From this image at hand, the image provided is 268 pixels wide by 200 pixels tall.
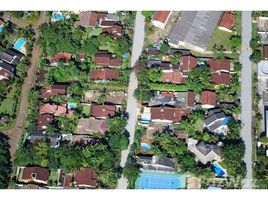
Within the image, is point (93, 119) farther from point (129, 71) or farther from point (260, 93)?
point (260, 93)

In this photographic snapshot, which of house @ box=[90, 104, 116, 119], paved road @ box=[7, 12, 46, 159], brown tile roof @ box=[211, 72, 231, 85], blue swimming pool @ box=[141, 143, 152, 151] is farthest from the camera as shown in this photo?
brown tile roof @ box=[211, 72, 231, 85]

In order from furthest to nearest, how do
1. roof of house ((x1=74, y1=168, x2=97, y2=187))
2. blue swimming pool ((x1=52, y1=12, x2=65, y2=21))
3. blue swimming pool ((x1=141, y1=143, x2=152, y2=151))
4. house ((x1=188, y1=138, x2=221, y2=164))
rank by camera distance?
1. blue swimming pool ((x1=52, y1=12, x2=65, y2=21))
2. blue swimming pool ((x1=141, y1=143, x2=152, y2=151))
3. house ((x1=188, y1=138, x2=221, y2=164))
4. roof of house ((x1=74, y1=168, x2=97, y2=187))

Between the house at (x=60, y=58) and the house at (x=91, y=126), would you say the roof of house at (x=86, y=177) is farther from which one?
the house at (x=60, y=58)

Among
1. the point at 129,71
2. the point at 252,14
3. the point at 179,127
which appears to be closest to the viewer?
the point at 179,127

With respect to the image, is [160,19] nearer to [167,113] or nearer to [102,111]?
[167,113]

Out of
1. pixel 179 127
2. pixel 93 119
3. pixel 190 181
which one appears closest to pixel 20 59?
pixel 93 119

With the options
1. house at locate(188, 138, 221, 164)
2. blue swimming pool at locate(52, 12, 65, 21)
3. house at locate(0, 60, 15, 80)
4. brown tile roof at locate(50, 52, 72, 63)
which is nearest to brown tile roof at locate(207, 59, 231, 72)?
house at locate(188, 138, 221, 164)

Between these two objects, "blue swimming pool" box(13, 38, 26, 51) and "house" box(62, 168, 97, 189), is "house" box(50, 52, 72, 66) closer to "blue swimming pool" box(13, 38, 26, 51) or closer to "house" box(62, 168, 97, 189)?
"blue swimming pool" box(13, 38, 26, 51)
